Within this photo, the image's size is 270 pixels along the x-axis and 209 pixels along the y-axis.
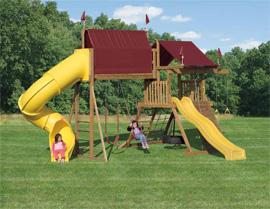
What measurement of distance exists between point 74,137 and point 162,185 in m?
5.25

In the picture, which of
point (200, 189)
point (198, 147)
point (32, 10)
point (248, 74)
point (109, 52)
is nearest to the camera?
point (200, 189)

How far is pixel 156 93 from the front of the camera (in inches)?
721

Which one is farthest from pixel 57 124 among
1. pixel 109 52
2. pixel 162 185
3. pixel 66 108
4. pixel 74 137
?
pixel 66 108

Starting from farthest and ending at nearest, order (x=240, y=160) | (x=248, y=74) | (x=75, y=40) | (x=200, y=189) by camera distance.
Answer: (x=248, y=74), (x=75, y=40), (x=240, y=160), (x=200, y=189)

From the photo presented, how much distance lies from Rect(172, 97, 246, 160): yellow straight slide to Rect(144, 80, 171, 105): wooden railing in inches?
16.2

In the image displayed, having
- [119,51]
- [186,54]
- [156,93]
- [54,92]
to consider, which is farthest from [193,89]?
[54,92]

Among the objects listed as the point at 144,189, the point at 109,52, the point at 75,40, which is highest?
the point at 75,40

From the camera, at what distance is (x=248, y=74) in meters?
63.4

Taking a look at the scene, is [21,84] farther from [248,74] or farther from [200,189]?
[200,189]

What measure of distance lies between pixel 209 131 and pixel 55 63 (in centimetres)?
3691

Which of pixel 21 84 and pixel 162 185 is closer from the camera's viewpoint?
pixel 162 185

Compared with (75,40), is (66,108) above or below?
below

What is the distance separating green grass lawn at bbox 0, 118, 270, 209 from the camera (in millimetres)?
9516

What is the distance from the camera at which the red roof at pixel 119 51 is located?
1612cm
